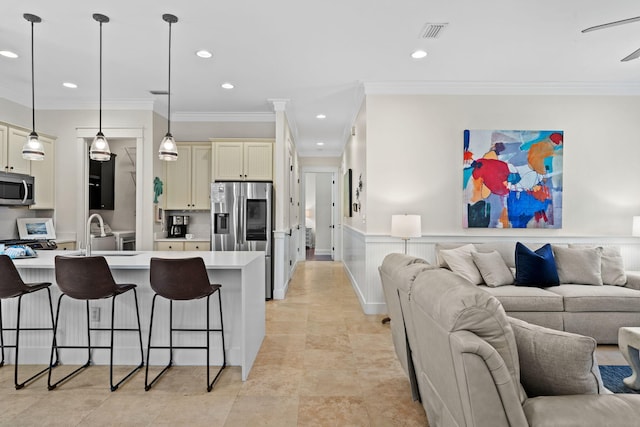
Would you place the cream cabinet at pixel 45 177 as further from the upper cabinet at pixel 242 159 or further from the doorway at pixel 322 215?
the doorway at pixel 322 215

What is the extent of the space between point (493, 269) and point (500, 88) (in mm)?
2208

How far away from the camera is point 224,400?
7.79 feet

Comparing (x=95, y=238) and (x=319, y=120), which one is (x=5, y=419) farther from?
(x=319, y=120)

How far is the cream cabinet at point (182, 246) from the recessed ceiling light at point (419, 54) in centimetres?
353

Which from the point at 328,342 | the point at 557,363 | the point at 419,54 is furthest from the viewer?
the point at 419,54

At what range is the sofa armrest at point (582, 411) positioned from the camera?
47.5 inches

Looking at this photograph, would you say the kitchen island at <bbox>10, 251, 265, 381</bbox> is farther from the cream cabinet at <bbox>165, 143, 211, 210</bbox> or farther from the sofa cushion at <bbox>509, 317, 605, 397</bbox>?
the cream cabinet at <bbox>165, 143, 211, 210</bbox>

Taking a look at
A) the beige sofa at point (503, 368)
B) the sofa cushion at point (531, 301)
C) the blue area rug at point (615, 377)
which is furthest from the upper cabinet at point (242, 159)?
the blue area rug at point (615, 377)

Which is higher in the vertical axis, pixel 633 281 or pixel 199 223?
pixel 199 223

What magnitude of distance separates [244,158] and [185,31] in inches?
93.5

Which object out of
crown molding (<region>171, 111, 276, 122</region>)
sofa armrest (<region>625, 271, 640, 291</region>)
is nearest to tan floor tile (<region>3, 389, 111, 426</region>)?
crown molding (<region>171, 111, 276, 122</region>)

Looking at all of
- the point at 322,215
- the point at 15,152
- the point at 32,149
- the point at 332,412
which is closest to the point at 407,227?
the point at 332,412

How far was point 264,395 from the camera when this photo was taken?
2.44m

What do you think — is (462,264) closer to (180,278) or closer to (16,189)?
(180,278)
